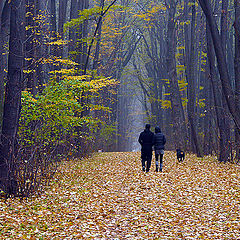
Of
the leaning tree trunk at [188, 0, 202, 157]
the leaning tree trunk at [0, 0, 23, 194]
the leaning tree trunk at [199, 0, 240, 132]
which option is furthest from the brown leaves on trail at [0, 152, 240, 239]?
the leaning tree trunk at [188, 0, 202, 157]

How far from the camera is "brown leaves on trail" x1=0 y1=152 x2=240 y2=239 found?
22.0 feet

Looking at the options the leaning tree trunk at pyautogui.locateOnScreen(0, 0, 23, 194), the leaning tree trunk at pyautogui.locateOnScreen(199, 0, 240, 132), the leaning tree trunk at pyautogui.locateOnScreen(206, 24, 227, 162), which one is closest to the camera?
the leaning tree trunk at pyautogui.locateOnScreen(0, 0, 23, 194)

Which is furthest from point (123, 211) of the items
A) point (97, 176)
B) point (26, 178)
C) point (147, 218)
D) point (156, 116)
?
point (156, 116)

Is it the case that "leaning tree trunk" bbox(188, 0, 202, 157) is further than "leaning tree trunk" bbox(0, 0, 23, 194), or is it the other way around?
"leaning tree trunk" bbox(188, 0, 202, 157)

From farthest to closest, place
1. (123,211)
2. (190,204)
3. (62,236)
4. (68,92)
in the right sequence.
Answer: (68,92)
(190,204)
(123,211)
(62,236)

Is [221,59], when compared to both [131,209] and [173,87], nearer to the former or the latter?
[131,209]

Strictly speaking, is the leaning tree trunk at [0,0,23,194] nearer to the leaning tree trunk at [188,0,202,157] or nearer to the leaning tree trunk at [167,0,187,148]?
the leaning tree trunk at [188,0,202,157]

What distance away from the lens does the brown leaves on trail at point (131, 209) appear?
6.72 m

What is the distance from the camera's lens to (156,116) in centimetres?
3494

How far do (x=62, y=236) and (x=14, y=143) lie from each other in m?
4.18

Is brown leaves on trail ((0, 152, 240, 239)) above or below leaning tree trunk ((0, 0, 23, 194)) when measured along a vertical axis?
below

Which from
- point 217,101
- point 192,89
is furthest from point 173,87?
point 217,101

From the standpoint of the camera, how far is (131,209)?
859cm

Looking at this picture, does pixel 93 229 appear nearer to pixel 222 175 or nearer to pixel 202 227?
pixel 202 227
